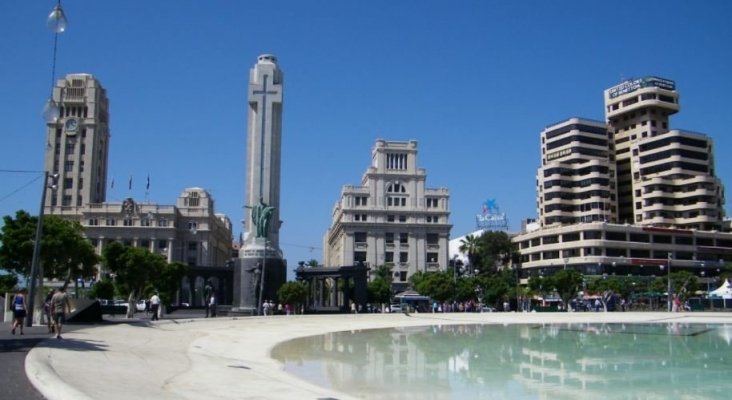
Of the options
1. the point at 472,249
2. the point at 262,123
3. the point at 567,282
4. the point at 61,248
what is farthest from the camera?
the point at 472,249

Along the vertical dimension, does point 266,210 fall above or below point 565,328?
above

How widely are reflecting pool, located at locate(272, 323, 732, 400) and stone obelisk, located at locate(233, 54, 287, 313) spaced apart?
87.4 ft

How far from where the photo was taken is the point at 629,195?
128 m

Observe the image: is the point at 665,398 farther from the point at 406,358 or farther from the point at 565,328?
the point at 565,328

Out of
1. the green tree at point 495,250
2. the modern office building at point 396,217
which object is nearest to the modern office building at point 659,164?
the green tree at point 495,250

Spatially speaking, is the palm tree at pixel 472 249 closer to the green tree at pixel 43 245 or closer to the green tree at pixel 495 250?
the green tree at pixel 495 250

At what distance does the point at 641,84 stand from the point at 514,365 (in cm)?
12464

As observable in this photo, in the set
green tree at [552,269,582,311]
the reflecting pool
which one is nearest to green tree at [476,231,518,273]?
green tree at [552,269,582,311]

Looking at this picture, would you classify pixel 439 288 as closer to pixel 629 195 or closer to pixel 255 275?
pixel 255 275

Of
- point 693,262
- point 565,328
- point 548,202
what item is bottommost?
point 565,328

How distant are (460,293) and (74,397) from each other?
2690 inches

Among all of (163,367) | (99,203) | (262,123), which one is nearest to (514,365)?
(163,367)

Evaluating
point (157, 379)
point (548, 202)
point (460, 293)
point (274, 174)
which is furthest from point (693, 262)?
point (157, 379)

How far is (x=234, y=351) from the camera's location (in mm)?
21312
